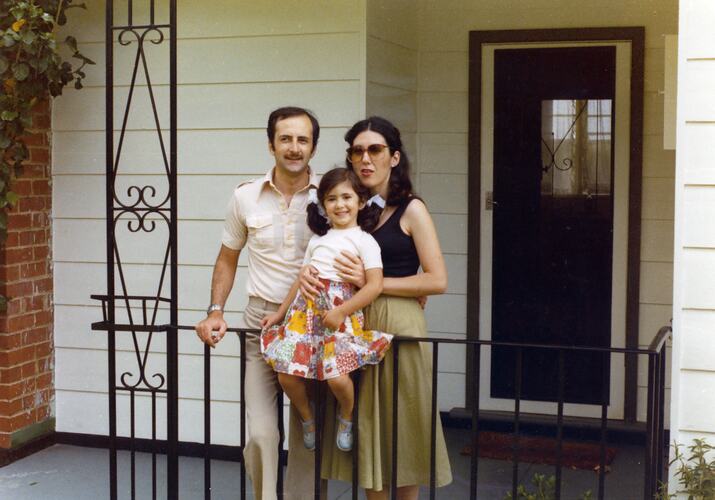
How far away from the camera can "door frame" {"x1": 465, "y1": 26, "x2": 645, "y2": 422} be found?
5441mm

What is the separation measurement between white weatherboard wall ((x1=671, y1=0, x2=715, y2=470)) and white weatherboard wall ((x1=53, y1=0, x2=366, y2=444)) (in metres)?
1.78

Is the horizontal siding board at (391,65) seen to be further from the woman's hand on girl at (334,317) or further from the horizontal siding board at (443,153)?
the woman's hand on girl at (334,317)

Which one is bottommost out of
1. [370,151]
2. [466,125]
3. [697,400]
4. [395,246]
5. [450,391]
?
[450,391]

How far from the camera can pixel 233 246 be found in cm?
368

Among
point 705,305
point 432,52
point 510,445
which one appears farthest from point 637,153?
point 705,305

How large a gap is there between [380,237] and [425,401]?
0.60 meters

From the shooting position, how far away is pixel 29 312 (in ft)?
17.1

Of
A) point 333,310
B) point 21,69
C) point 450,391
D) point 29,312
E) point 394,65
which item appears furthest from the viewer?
point 450,391

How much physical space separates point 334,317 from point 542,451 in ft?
7.90

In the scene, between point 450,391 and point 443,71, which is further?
point 450,391

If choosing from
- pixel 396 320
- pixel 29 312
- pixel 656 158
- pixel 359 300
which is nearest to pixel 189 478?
pixel 29 312

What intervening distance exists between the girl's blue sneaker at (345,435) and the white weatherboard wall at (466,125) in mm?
2363

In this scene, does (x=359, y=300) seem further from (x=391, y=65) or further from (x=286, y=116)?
(x=391, y=65)

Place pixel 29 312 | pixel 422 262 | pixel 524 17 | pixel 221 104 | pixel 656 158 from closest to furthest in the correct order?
pixel 422 262 < pixel 221 104 < pixel 29 312 < pixel 656 158 < pixel 524 17
